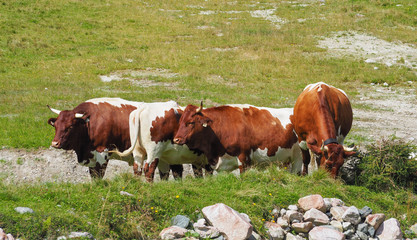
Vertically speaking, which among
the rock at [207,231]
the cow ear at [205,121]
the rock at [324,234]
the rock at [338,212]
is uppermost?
the cow ear at [205,121]

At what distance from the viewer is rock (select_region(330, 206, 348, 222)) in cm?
1058

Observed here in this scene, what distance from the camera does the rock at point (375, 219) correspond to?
10.5 meters

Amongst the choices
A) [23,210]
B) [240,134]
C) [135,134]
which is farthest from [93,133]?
[23,210]

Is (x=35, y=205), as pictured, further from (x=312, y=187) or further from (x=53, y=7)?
(x=53, y=7)

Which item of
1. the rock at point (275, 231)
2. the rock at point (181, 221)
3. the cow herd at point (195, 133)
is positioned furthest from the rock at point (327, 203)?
the rock at point (181, 221)

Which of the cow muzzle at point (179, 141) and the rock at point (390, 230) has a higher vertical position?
the cow muzzle at point (179, 141)

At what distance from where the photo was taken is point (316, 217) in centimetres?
1029

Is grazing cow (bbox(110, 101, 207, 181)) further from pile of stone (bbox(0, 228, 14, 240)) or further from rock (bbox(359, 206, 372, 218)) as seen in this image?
pile of stone (bbox(0, 228, 14, 240))

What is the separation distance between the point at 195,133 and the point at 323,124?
3345 mm

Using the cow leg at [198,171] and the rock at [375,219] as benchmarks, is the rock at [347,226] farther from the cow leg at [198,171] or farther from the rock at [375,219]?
the cow leg at [198,171]

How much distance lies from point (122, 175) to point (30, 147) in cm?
652

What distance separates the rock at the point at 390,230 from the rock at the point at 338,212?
83cm

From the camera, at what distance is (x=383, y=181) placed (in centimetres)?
1283

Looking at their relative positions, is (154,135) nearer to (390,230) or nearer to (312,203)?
(312,203)
